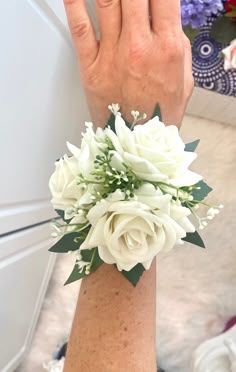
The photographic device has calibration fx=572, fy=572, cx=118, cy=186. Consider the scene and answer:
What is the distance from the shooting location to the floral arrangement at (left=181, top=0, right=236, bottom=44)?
98cm

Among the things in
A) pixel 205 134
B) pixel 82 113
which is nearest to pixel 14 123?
pixel 82 113

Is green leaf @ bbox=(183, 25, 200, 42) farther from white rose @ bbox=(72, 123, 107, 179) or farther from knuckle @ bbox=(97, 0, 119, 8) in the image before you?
white rose @ bbox=(72, 123, 107, 179)

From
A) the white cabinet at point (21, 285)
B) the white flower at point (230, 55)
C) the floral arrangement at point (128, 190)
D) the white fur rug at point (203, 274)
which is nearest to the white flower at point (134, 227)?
the floral arrangement at point (128, 190)

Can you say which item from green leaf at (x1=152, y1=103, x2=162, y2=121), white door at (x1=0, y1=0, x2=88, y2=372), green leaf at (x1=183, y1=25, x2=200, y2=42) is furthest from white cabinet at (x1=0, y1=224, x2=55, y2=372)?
green leaf at (x1=183, y1=25, x2=200, y2=42)

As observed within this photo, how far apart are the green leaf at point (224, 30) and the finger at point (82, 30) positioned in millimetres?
411

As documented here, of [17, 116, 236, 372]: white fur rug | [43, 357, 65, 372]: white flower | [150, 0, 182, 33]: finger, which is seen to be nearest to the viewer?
[150, 0, 182, 33]: finger

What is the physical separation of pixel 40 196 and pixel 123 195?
52cm

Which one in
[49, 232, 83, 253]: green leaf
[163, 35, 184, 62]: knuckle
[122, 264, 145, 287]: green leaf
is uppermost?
[163, 35, 184, 62]: knuckle

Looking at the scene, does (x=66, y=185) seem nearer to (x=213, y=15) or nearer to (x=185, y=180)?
(x=185, y=180)

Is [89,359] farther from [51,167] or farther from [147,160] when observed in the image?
[51,167]

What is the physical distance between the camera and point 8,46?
636 mm

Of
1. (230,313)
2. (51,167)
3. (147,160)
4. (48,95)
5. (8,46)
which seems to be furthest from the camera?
(230,313)

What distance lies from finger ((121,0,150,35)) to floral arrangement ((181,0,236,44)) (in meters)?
0.37

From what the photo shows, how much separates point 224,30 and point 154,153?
58cm
